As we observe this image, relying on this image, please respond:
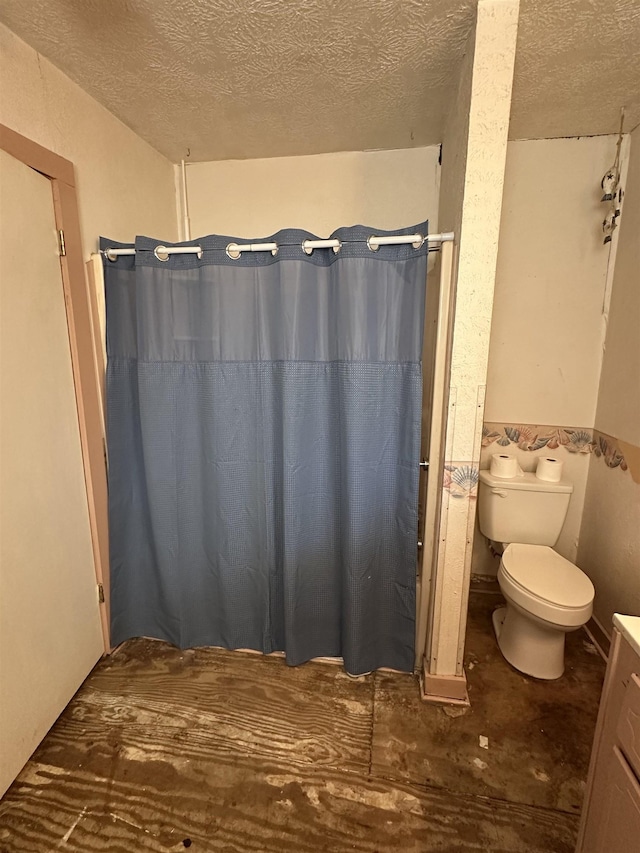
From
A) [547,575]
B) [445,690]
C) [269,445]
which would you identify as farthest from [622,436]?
[269,445]

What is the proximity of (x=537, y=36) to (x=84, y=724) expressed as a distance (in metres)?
2.83

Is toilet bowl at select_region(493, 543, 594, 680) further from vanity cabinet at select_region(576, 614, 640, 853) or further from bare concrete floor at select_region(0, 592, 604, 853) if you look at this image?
vanity cabinet at select_region(576, 614, 640, 853)

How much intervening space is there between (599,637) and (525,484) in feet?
2.60

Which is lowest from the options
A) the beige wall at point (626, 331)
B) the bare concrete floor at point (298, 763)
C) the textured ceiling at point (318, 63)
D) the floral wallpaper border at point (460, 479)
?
the bare concrete floor at point (298, 763)

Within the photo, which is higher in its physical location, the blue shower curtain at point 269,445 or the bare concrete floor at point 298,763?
the blue shower curtain at point 269,445

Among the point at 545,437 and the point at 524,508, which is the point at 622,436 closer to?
the point at 545,437

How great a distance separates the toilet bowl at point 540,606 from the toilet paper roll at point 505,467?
335mm

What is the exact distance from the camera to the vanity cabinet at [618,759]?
77 centimetres

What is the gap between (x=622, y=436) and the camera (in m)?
1.73

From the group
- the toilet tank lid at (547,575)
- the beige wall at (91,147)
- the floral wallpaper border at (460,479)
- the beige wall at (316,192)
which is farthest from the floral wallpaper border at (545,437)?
the beige wall at (91,147)

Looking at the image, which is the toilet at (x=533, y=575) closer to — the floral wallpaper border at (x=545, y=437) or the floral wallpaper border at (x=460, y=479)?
the floral wallpaper border at (x=545, y=437)

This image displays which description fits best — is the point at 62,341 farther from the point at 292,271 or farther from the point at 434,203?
the point at 434,203

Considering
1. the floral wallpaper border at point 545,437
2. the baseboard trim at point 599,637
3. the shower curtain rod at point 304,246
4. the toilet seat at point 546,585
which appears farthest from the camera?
the floral wallpaper border at point 545,437

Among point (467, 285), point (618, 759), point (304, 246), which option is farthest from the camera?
point (304, 246)
